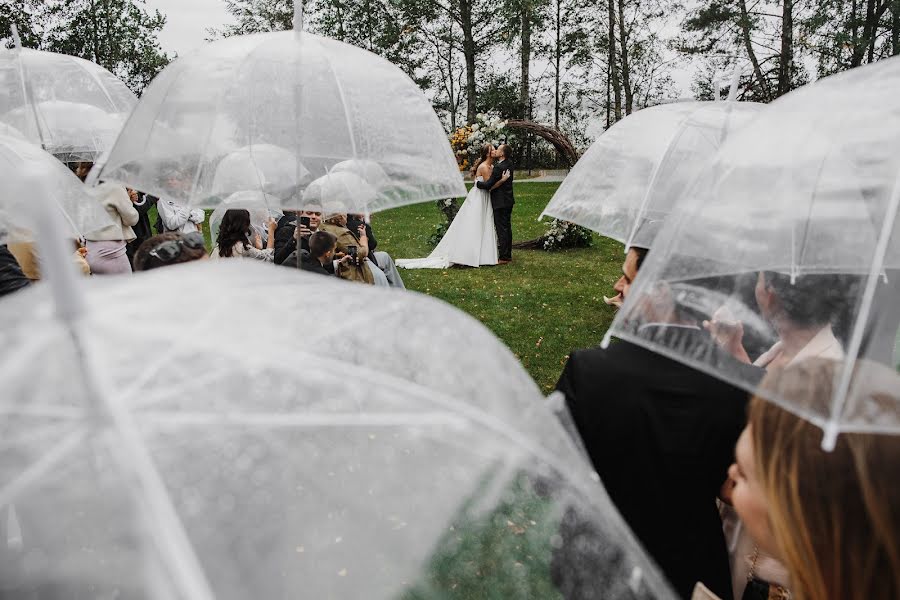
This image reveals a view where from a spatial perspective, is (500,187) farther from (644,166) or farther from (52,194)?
(52,194)

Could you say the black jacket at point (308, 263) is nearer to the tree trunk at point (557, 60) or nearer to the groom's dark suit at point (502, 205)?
the groom's dark suit at point (502, 205)

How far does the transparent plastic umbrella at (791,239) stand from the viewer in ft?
5.56

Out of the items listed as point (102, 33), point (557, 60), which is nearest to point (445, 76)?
point (557, 60)

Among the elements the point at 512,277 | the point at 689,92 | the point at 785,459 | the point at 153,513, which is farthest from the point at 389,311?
the point at 689,92

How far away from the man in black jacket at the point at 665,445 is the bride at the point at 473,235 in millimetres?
8939

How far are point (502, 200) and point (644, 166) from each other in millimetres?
7284

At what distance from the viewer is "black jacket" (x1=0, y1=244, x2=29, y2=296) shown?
2998 mm

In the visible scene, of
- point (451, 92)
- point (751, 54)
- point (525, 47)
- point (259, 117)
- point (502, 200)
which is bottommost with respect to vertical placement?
point (502, 200)

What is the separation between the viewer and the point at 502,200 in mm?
11336

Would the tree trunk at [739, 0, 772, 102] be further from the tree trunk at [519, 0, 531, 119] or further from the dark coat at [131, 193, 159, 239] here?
the dark coat at [131, 193, 159, 239]

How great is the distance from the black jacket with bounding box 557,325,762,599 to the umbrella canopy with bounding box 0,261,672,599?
117cm

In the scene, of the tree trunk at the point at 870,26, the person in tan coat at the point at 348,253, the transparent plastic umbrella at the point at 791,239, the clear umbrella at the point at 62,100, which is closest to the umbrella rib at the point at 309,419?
the transparent plastic umbrella at the point at 791,239

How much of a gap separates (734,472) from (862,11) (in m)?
23.1

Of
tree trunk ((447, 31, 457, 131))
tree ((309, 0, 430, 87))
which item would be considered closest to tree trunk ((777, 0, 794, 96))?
tree ((309, 0, 430, 87))
